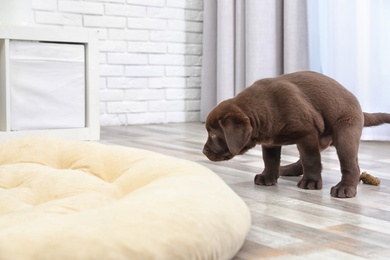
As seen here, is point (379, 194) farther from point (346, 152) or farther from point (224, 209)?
point (224, 209)

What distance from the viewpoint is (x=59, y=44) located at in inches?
119

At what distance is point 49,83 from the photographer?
9.88 feet

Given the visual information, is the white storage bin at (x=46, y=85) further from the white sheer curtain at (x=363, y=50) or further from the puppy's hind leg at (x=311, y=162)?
the puppy's hind leg at (x=311, y=162)

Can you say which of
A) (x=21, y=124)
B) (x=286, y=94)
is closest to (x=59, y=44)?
(x=21, y=124)

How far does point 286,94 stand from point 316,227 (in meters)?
0.53

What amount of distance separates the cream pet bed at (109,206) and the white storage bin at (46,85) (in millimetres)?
1293

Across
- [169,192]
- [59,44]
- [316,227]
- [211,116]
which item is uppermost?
[59,44]

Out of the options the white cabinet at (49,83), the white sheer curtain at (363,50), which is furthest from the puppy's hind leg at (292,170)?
the white cabinet at (49,83)

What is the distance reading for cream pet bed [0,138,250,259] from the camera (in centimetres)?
94

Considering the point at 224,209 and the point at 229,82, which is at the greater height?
the point at 229,82

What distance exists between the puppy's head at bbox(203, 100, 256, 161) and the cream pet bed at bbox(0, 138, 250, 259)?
0.32 m

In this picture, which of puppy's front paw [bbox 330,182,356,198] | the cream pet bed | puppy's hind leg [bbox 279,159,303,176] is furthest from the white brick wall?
puppy's front paw [bbox 330,182,356,198]

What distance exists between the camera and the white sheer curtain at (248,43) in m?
3.49

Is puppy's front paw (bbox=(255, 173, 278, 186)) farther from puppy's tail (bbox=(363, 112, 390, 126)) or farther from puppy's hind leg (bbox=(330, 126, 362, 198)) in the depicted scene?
puppy's tail (bbox=(363, 112, 390, 126))
